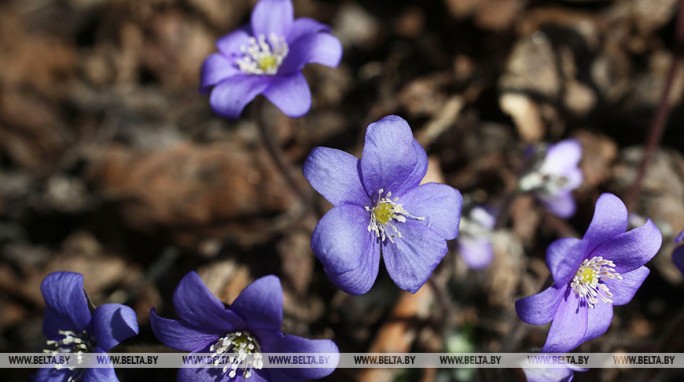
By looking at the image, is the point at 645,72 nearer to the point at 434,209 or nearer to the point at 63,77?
the point at 434,209

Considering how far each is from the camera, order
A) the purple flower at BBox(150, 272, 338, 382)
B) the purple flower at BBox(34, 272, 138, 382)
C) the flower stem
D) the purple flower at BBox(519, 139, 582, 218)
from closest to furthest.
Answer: the purple flower at BBox(150, 272, 338, 382)
the purple flower at BBox(34, 272, 138, 382)
the purple flower at BBox(519, 139, 582, 218)
the flower stem

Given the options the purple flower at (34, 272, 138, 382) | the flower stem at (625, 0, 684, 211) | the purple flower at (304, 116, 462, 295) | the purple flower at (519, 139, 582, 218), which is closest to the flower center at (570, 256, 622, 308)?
the purple flower at (304, 116, 462, 295)

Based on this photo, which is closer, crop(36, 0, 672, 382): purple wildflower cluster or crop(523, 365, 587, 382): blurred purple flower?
crop(36, 0, 672, 382): purple wildflower cluster

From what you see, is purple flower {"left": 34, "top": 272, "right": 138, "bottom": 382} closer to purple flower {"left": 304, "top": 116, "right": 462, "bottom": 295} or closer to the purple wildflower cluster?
the purple wildflower cluster

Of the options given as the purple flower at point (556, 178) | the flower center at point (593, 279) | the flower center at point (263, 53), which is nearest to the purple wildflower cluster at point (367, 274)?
the flower center at point (593, 279)

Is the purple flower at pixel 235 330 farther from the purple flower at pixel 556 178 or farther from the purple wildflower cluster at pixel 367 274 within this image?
the purple flower at pixel 556 178

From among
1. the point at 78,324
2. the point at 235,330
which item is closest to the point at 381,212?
the point at 235,330

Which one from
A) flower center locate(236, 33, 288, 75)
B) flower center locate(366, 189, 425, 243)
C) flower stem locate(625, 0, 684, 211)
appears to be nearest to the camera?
flower center locate(366, 189, 425, 243)
